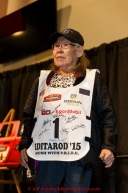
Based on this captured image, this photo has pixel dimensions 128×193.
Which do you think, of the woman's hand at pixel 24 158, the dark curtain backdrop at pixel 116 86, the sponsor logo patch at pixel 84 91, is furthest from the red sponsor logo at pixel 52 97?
the dark curtain backdrop at pixel 116 86

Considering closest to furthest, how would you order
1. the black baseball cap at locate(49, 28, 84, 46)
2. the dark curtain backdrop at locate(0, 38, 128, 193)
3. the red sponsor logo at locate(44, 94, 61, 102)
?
1. the red sponsor logo at locate(44, 94, 61, 102)
2. the black baseball cap at locate(49, 28, 84, 46)
3. the dark curtain backdrop at locate(0, 38, 128, 193)

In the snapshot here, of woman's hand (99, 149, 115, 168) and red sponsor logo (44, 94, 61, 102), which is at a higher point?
red sponsor logo (44, 94, 61, 102)

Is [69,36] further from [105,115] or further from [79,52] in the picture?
[105,115]

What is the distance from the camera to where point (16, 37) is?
10.3ft

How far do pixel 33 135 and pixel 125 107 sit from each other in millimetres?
937

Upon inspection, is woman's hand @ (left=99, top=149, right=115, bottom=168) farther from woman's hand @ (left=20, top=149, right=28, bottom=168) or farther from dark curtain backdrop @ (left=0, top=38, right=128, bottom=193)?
dark curtain backdrop @ (left=0, top=38, right=128, bottom=193)

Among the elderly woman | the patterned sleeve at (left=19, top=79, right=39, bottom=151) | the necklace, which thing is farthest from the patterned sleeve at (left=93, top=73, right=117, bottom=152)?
the patterned sleeve at (left=19, top=79, right=39, bottom=151)

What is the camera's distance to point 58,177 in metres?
1.37

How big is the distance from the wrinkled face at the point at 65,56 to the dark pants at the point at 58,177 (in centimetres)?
53

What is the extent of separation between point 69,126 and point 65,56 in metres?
0.41

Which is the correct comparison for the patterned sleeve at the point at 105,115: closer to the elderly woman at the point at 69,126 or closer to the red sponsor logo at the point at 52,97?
the elderly woman at the point at 69,126

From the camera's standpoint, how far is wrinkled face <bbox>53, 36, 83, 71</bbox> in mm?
1567

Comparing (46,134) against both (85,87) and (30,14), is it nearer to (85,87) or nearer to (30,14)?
(85,87)

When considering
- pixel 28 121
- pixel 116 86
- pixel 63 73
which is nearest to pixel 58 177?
pixel 28 121
